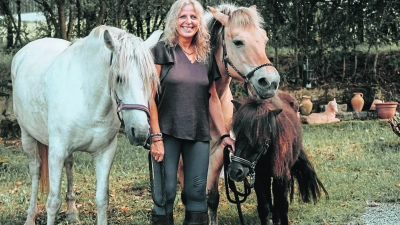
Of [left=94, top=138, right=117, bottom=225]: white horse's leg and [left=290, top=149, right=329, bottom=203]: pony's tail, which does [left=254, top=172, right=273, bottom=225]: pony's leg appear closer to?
[left=290, top=149, right=329, bottom=203]: pony's tail

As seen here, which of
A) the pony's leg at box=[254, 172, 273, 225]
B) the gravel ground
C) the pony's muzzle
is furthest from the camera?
the gravel ground

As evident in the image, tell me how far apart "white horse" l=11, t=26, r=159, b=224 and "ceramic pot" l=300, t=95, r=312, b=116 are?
7614 mm

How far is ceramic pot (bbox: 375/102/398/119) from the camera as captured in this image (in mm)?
11344

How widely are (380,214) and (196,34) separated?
2.76 m

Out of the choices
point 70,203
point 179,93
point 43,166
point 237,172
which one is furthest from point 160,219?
point 43,166

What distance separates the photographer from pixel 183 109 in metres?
3.56

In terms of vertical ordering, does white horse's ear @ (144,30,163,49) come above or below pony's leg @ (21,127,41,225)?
above

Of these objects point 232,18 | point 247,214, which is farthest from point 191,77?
point 247,214

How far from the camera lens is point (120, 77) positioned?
347cm

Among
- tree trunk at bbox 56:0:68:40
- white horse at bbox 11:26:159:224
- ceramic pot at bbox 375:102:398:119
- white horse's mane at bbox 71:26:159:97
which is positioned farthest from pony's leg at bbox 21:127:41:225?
ceramic pot at bbox 375:102:398:119

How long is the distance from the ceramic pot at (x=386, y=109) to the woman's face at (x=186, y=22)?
344 inches

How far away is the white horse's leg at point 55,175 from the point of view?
409 centimetres

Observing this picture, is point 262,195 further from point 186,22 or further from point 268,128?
point 186,22

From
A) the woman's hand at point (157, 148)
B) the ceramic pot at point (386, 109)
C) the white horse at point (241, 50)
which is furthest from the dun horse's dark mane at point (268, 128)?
the ceramic pot at point (386, 109)
